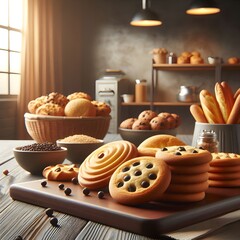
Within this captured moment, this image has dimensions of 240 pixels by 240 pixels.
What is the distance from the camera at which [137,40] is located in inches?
244

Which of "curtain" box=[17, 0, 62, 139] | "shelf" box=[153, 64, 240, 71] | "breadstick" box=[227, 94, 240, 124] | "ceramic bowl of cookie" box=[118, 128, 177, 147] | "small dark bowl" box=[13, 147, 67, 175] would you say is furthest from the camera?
"shelf" box=[153, 64, 240, 71]

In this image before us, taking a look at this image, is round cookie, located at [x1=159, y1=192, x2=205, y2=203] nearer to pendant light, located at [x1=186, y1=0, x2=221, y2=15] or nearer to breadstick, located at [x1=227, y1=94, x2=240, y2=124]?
breadstick, located at [x1=227, y1=94, x2=240, y2=124]

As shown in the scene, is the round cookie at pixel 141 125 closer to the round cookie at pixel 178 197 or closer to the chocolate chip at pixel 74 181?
the chocolate chip at pixel 74 181

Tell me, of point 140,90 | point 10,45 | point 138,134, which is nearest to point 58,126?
point 138,134

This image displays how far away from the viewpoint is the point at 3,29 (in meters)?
4.99

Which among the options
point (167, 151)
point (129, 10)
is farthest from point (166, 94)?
point (167, 151)

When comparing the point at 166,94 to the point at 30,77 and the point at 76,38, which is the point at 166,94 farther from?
the point at 30,77

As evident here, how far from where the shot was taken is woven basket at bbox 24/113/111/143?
5.54 feet

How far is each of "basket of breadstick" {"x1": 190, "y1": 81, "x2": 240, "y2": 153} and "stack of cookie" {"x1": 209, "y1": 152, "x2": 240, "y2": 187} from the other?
372 millimetres

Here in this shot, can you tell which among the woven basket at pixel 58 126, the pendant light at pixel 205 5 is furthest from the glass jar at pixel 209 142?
the pendant light at pixel 205 5

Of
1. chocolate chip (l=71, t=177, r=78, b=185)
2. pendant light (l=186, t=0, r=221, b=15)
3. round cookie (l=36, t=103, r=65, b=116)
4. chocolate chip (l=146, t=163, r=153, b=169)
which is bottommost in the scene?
chocolate chip (l=71, t=177, r=78, b=185)

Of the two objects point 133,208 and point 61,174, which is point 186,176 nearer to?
point 133,208

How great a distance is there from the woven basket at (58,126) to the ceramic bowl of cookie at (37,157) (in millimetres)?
489

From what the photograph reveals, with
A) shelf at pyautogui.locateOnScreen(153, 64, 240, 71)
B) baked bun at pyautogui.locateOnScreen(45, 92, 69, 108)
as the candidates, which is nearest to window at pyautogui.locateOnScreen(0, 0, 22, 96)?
shelf at pyautogui.locateOnScreen(153, 64, 240, 71)
